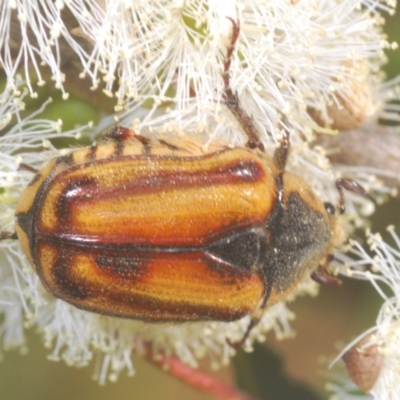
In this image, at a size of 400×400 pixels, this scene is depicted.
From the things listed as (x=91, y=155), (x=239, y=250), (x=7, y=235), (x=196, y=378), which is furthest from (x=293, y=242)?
(x=196, y=378)

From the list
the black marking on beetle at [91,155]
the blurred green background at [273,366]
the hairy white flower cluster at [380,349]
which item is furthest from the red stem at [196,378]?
the black marking on beetle at [91,155]

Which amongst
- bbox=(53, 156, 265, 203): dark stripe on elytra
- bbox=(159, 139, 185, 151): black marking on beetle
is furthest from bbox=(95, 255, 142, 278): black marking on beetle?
bbox=(159, 139, 185, 151): black marking on beetle

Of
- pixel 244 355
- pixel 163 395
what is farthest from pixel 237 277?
pixel 163 395

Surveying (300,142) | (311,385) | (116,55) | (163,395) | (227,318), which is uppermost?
(116,55)

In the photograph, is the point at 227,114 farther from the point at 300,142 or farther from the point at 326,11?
the point at 326,11

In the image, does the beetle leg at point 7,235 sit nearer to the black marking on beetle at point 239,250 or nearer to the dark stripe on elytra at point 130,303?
the dark stripe on elytra at point 130,303
